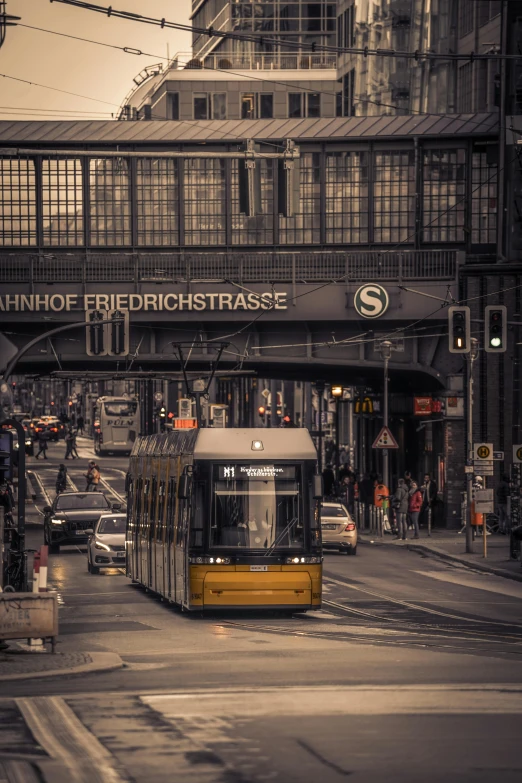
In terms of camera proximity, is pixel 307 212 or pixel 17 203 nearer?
pixel 17 203

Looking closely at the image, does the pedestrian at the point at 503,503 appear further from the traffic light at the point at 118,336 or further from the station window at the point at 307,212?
the traffic light at the point at 118,336

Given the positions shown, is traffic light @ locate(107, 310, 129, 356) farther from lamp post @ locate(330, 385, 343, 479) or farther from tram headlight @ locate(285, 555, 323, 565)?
lamp post @ locate(330, 385, 343, 479)

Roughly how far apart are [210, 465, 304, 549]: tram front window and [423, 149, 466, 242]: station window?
3173cm

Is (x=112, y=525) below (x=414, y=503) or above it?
below

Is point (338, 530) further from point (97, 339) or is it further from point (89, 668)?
point (89, 668)

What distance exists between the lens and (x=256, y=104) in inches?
4808

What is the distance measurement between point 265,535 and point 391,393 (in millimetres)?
40494

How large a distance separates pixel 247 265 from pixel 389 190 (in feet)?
20.2

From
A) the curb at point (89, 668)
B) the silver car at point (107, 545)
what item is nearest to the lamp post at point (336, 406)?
the silver car at point (107, 545)

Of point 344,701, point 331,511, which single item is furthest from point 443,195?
point 344,701

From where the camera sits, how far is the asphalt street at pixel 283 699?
11445 millimetres

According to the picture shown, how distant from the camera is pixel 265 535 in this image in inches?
943

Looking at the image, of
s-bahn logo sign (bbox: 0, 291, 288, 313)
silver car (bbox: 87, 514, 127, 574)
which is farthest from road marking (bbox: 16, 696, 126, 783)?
s-bahn logo sign (bbox: 0, 291, 288, 313)

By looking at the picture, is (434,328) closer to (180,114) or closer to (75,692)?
(75,692)
